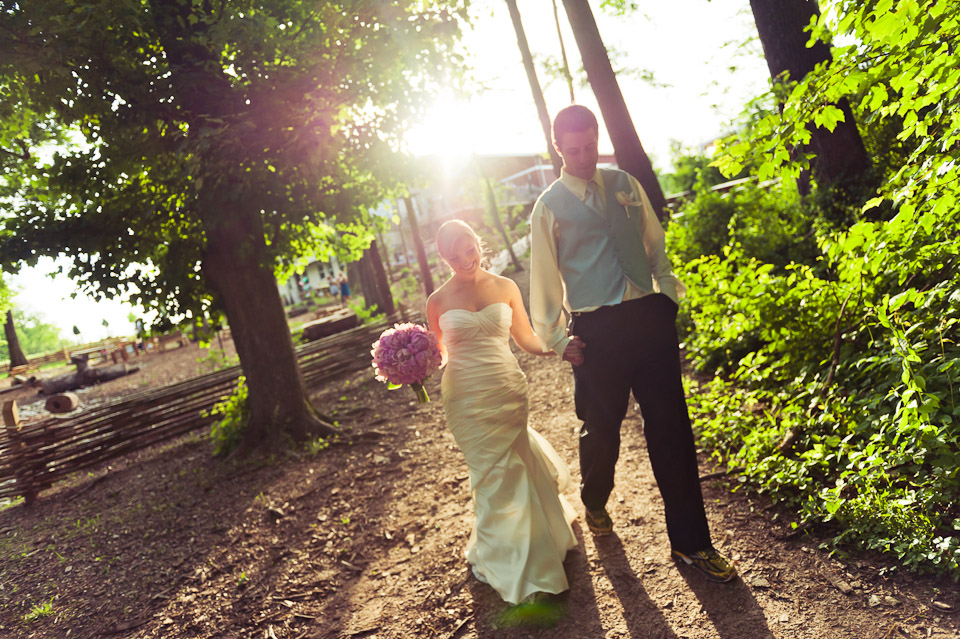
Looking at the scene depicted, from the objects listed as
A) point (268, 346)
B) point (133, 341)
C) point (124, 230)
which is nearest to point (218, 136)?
point (124, 230)

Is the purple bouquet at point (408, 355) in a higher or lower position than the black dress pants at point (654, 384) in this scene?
higher

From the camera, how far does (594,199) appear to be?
3.27 metres

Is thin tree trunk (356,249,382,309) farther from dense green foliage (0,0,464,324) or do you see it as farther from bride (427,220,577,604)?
bride (427,220,577,604)

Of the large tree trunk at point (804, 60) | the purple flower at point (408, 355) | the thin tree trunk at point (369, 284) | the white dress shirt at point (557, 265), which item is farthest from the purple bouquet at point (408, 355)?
the thin tree trunk at point (369, 284)

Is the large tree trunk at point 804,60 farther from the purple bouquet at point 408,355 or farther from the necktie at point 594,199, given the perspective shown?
the purple bouquet at point 408,355

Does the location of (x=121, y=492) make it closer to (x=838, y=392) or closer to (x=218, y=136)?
(x=218, y=136)

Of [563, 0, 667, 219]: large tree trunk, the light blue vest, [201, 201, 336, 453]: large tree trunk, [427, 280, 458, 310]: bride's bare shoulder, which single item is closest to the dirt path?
[201, 201, 336, 453]: large tree trunk

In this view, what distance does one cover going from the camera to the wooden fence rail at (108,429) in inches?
302

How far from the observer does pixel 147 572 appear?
5.04m

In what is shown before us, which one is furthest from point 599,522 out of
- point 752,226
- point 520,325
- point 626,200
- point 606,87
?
point 752,226

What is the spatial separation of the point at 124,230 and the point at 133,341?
74.8 feet

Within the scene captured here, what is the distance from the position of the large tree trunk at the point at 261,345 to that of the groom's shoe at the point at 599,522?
15.9 feet

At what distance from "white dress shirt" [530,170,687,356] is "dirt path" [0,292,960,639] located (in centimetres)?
151

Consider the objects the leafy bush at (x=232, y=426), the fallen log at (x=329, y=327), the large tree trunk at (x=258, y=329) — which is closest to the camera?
the large tree trunk at (x=258, y=329)
